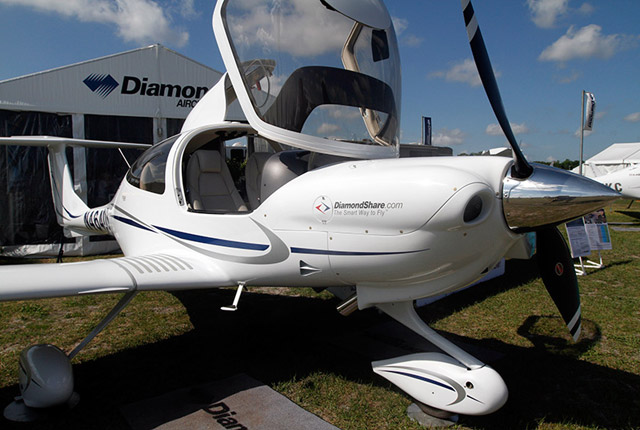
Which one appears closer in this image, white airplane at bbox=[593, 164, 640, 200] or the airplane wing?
the airplane wing

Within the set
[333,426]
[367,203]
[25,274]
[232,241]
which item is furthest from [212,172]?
[333,426]

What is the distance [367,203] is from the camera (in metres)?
2.81

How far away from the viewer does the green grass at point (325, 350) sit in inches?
128

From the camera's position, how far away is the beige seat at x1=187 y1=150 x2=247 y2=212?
15.8 feet

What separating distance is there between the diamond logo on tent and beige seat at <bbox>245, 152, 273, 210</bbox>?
6482mm

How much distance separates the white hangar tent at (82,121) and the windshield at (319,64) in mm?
6974

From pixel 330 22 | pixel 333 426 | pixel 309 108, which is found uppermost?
pixel 330 22

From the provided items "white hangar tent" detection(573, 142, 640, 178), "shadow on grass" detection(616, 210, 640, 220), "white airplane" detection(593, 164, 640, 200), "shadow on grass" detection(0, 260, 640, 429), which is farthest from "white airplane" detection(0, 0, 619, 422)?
"white hangar tent" detection(573, 142, 640, 178)

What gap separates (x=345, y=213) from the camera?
2.91m

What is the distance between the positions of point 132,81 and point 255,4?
23.6ft

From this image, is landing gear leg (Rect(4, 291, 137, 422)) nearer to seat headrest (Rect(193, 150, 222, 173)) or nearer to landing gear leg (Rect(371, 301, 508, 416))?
seat headrest (Rect(193, 150, 222, 173))

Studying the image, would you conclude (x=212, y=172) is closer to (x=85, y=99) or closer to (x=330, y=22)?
(x=330, y=22)

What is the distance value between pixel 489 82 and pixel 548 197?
0.76 meters

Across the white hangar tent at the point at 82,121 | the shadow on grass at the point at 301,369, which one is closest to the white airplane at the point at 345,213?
the shadow on grass at the point at 301,369
